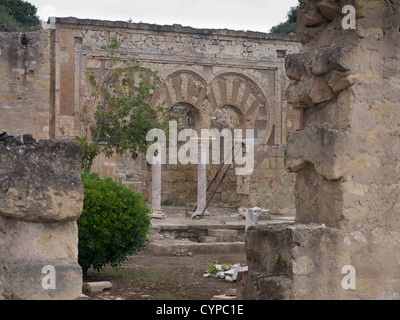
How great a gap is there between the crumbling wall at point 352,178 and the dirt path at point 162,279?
6.03 feet

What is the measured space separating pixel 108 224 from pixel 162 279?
109 centimetres

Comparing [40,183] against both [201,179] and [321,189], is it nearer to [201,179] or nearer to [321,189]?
[321,189]

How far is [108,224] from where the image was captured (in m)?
6.34

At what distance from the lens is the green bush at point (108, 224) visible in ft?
20.6

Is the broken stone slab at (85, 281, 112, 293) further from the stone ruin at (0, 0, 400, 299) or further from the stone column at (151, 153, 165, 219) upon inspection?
the stone column at (151, 153, 165, 219)

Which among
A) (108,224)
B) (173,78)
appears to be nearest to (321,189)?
(108,224)

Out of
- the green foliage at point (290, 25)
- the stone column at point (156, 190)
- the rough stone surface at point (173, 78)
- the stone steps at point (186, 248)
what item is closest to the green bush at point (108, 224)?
the stone steps at point (186, 248)

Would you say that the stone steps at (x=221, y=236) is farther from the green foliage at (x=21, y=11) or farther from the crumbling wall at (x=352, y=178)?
the green foliage at (x=21, y=11)

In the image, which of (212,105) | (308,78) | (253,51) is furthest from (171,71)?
(308,78)

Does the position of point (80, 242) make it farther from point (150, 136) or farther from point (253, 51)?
point (253, 51)

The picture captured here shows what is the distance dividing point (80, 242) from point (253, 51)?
9957 mm

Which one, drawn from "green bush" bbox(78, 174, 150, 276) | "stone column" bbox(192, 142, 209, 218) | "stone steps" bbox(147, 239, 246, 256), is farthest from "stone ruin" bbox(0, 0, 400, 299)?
"stone column" bbox(192, 142, 209, 218)

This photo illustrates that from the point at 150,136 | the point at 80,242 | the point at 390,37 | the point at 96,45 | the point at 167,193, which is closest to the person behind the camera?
the point at 390,37

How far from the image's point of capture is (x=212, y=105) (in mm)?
14742
